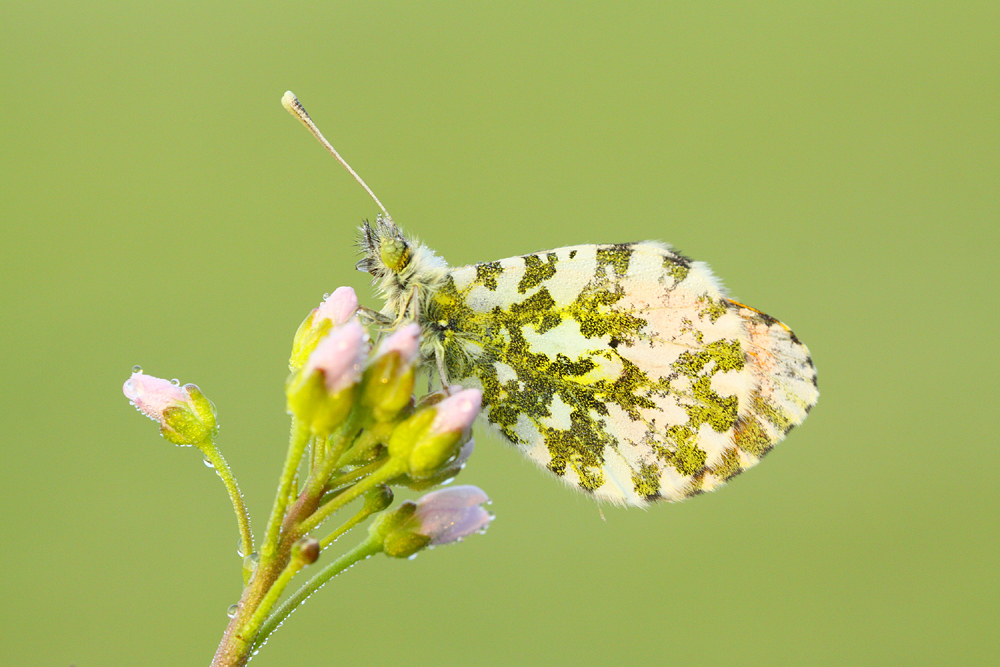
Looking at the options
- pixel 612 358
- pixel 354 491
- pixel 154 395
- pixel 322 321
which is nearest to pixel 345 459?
pixel 354 491

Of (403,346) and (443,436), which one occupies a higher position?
(403,346)

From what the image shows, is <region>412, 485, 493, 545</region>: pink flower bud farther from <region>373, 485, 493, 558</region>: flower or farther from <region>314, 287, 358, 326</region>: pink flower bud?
<region>314, 287, 358, 326</region>: pink flower bud

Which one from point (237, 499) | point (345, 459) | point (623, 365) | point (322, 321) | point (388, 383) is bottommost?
point (237, 499)

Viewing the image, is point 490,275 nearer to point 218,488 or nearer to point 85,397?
point 218,488

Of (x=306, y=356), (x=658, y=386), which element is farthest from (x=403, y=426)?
(x=658, y=386)

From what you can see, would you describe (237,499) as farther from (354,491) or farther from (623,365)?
(623,365)

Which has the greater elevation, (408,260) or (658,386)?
(408,260)

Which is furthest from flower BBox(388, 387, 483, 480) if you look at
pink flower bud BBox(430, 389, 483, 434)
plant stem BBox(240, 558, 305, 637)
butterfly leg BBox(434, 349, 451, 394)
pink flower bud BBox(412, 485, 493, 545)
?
butterfly leg BBox(434, 349, 451, 394)
